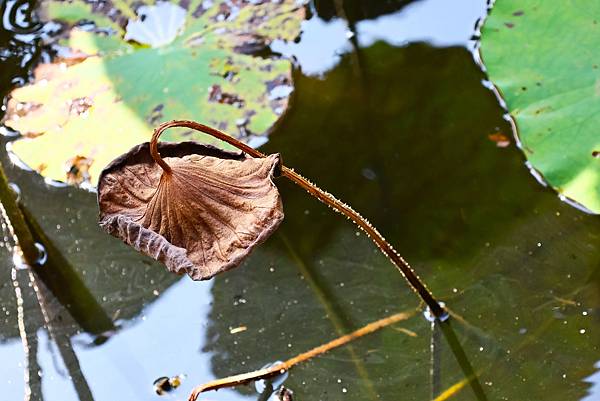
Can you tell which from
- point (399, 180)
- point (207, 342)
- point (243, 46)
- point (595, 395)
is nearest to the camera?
point (595, 395)

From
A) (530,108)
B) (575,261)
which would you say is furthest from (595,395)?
(530,108)

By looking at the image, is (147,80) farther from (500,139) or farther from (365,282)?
(500,139)

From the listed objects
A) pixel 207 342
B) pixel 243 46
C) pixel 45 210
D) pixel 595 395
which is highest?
pixel 243 46

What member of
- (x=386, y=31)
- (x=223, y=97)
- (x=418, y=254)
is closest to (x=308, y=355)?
(x=418, y=254)

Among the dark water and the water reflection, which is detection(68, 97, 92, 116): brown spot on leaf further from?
the water reflection

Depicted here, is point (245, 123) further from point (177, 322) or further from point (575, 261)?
point (575, 261)

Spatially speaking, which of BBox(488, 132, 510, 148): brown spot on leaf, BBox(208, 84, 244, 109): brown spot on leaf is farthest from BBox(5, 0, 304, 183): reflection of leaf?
BBox(488, 132, 510, 148): brown spot on leaf
